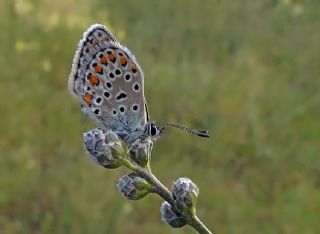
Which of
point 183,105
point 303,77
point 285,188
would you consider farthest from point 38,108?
point 303,77

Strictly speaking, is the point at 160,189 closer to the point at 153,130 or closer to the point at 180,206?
the point at 180,206

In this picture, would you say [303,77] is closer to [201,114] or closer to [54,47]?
[201,114]

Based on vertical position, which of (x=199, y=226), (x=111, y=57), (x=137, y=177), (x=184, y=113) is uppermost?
(x=184, y=113)

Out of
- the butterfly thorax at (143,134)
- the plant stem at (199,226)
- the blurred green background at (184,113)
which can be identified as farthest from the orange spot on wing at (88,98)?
the blurred green background at (184,113)

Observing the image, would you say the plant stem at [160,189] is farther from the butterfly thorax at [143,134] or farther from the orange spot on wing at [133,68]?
the orange spot on wing at [133,68]

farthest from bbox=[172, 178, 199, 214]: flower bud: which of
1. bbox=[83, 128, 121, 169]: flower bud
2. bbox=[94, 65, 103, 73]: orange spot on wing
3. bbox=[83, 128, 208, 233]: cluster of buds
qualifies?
bbox=[94, 65, 103, 73]: orange spot on wing

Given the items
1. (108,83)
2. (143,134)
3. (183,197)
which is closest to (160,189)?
(183,197)

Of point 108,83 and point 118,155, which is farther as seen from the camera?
point 108,83
